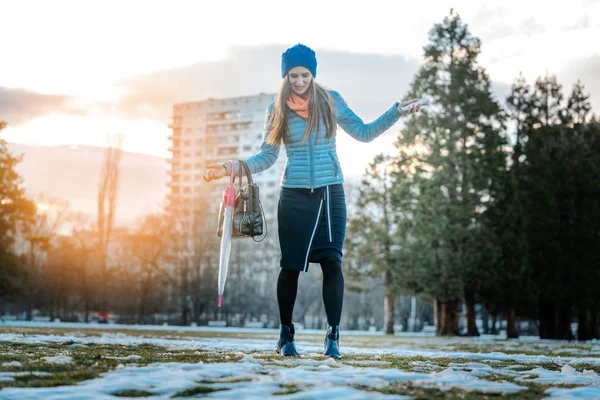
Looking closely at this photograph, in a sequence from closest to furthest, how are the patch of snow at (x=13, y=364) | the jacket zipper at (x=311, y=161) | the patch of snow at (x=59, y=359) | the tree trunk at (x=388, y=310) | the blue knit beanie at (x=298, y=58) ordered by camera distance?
the patch of snow at (x=13, y=364)
the patch of snow at (x=59, y=359)
the jacket zipper at (x=311, y=161)
the blue knit beanie at (x=298, y=58)
the tree trunk at (x=388, y=310)

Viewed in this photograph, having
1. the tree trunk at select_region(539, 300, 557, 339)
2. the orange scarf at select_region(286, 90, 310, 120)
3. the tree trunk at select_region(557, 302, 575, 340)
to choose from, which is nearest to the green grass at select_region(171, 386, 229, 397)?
the orange scarf at select_region(286, 90, 310, 120)

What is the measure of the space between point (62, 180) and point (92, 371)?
6107 centimetres

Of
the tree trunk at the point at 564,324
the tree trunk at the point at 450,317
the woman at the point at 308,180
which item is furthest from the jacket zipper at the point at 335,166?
the tree trunk at the point at 564,324

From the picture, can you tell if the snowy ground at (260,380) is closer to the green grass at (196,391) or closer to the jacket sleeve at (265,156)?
the green grass at (196,391)

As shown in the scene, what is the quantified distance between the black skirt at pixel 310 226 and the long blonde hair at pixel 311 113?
496mm

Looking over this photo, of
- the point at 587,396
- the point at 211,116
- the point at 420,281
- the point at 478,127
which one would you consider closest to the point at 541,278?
the point at 420,281

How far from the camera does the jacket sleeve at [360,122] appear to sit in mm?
6535

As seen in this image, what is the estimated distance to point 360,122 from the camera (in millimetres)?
6633

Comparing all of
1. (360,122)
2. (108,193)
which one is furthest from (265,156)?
(108,193)

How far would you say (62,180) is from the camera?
62.7 metres

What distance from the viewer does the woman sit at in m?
6.15

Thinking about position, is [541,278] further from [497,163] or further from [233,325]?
[233,325]

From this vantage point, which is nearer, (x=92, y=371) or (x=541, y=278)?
(x=92, y=371)

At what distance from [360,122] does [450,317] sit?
26.9 meters
